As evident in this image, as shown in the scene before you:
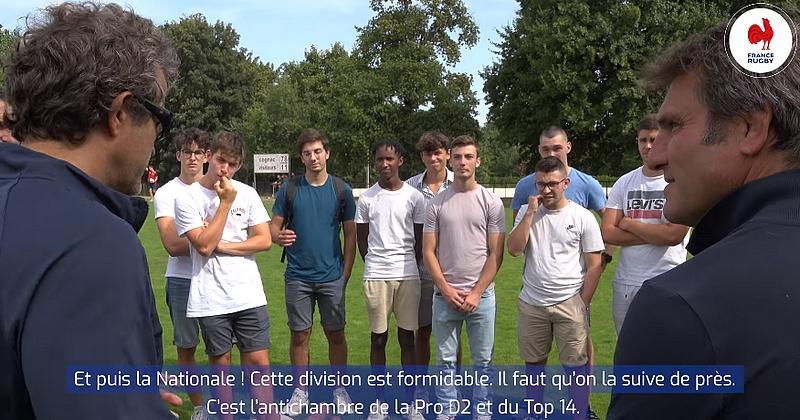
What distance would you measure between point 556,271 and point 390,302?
5.51 ft

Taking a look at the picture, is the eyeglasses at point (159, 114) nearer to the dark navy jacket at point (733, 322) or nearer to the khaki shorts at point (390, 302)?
the dark navy jacket at point (733, 322)

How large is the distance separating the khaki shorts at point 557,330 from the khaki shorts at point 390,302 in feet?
3.66

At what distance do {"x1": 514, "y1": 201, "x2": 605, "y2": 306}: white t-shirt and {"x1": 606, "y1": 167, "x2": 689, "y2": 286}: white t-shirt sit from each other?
27cm

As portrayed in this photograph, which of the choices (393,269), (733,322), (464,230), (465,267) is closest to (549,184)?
(464,230)

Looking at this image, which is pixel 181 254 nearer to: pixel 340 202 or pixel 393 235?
pixel 340 202

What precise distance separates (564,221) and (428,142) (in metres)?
1.91

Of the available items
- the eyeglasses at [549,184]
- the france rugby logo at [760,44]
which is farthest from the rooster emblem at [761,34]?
the eyeglasses at [549,184]

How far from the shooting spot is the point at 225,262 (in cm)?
543

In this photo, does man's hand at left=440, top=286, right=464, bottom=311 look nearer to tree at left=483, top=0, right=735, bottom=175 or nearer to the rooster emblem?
the rooster emblem

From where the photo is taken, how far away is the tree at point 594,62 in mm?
33062

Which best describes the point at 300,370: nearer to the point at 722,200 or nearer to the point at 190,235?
the point at 190,235

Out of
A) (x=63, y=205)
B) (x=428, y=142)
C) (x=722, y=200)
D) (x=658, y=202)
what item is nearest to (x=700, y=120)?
(x=722, y=200)

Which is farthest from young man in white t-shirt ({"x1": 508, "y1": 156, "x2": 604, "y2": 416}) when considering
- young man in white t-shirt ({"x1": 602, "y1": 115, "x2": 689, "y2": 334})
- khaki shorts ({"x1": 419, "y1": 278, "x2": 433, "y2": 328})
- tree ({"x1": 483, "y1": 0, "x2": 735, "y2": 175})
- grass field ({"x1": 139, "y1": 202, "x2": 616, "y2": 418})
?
tree ({"x1": 483, "y1": 0, "x2": 735, "y2": 175})

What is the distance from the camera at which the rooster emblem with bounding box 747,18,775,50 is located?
162 centimetres
